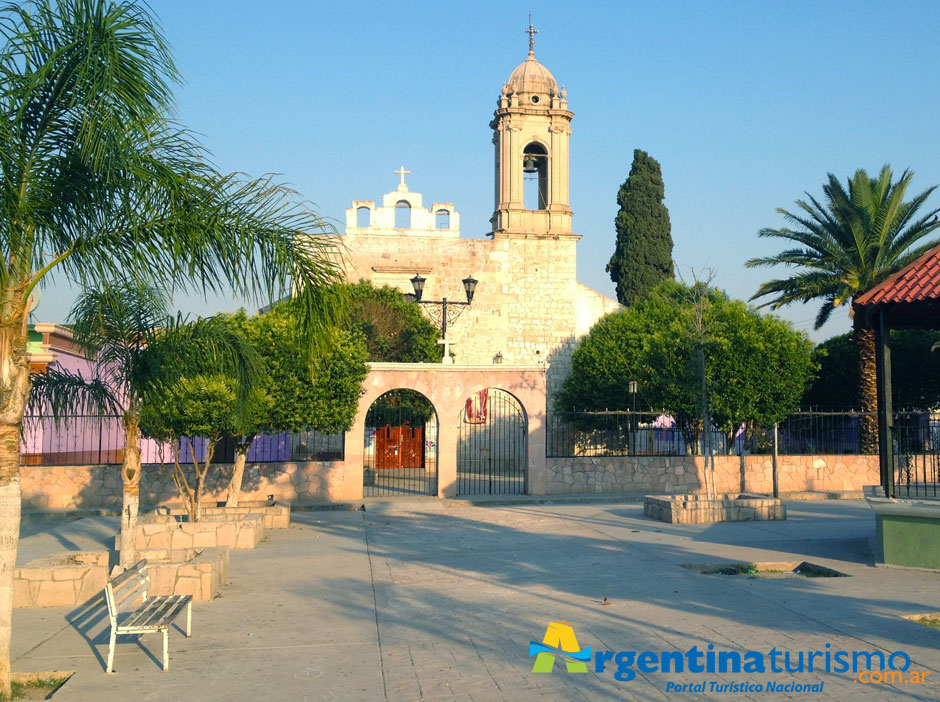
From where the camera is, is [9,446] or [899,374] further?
[899,374]

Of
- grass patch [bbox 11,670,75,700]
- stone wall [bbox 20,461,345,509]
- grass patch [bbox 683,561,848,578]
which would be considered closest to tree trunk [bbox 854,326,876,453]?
stone wall [bbox 20,461,345,509]

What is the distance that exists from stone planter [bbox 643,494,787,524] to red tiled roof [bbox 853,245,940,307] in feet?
20.0

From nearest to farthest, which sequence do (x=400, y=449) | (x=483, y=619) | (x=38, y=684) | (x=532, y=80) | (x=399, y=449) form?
(x=38, y=684), (x=483, y=619), (x=400, y=449), (x=399, y=449), (x=532, y=80)

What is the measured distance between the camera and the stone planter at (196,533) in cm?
1213

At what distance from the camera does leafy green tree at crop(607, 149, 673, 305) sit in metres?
40.2

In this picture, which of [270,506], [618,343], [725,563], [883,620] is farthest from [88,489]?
[618,343]

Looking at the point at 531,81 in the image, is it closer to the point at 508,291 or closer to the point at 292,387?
the point at 508,291

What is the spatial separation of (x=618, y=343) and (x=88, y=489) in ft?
68.4

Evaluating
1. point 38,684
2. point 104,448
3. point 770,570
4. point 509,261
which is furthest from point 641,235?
point 38,684

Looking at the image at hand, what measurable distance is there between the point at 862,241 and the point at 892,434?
1573 centimetres

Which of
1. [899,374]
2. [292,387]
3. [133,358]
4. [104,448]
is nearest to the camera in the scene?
[133,358]

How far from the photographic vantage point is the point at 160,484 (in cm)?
1973

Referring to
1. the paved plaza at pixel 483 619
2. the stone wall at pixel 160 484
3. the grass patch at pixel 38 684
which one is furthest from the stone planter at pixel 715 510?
the grass patch at pixel 38 684

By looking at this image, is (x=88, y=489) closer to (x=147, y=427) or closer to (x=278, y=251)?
(x=147, y=427)
